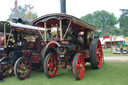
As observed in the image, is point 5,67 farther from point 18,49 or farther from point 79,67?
point 79,67

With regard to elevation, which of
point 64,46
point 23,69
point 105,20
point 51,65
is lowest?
point 23,69

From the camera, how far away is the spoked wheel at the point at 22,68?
4.02m

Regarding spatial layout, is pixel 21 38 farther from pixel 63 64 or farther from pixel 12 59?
pixel 63 64

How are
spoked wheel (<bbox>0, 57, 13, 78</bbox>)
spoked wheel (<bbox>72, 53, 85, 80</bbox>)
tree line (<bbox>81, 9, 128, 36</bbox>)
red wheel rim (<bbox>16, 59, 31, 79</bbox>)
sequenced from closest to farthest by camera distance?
1. spoked wheel (<bbox>72, 53, 85, 80</bbox>)
2. red wheel rim (<bbox>16, 59, 31, 79</bbox>)
3. spoked wheel (<bbox>0, 57, 13, 78</bbox>)
4. tree line (<bbox>81, 9, 128, 36</bbox>)

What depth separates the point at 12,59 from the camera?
14.8 feet

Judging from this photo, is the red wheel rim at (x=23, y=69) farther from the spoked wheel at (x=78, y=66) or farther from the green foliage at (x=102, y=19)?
the green foliage at (x=102, y=19)

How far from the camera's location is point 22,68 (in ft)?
13.9

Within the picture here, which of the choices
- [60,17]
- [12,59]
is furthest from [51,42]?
[12,59]

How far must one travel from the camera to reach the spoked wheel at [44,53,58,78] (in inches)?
158

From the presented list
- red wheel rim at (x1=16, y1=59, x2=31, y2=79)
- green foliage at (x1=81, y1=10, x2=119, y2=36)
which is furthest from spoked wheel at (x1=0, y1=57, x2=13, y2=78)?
green foliage at (x1=81, y1=10, x2=119, y2=36)

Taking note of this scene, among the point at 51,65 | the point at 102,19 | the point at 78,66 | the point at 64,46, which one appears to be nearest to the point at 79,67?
the point at 78,66

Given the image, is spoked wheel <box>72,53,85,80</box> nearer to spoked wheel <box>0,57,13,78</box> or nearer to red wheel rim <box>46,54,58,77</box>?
red wheel rim <box>46,54,58,77</box>

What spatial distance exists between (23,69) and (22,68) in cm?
6

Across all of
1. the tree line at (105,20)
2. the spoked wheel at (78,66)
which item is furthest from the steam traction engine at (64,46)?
the tree line at (105,20)
